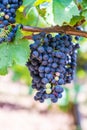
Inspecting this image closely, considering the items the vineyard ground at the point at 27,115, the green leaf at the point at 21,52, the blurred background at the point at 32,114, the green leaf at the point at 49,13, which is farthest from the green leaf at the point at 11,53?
the vineyard ground at the point at 27,115

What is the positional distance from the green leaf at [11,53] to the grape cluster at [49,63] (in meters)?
0.03

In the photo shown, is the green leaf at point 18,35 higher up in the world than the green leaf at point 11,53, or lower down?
higher up

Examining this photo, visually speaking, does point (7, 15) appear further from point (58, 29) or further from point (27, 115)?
point (27, 115)

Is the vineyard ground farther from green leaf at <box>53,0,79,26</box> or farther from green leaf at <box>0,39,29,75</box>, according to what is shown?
green leaf at <box>53,0,79,26</box>

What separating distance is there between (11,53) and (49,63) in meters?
0.13

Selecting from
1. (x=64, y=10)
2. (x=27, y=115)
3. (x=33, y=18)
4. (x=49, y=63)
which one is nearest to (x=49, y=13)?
(x=64, y=10)

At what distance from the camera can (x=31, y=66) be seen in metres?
1.35

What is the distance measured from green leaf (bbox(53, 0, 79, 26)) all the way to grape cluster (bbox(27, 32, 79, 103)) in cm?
10

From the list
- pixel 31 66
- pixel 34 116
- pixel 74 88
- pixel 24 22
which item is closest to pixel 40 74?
pixel 31 66

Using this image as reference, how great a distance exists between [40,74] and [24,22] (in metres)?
0.31

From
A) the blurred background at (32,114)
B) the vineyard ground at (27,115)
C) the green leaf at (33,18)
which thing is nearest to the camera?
the green leaf at (33,18)

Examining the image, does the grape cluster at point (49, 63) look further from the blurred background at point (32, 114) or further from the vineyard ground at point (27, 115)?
the vineyard ground at point (27, 115)

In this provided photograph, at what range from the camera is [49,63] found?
1.32 meters

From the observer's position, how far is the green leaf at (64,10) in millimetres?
1241
